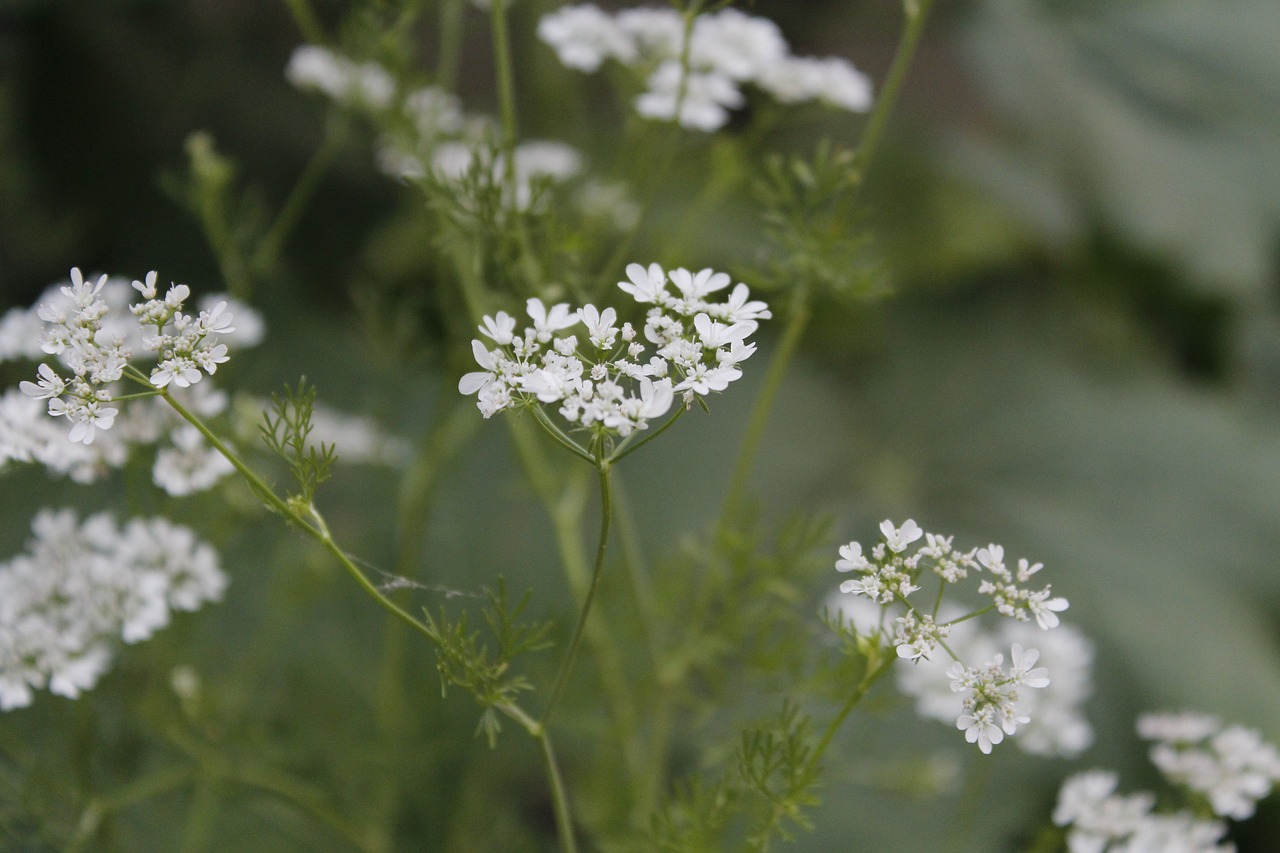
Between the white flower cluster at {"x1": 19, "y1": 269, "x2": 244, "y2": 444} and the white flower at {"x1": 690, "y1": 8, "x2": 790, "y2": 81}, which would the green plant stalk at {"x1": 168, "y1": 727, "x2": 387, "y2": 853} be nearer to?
the white flower cluster at {"x1": 19, "y1": 269, "x2": 244, "y2": 444}

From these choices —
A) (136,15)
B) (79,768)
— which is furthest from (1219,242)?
(136,15)

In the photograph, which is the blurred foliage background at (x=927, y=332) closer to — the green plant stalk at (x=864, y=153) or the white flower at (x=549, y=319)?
the green plant stalk at (x=864, y=153)

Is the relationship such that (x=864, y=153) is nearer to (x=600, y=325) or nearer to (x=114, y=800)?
(x=600, y=325)

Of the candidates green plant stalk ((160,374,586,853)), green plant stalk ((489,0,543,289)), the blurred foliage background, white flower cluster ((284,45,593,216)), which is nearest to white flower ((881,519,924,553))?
green plant stalk ((160,374,586,853))

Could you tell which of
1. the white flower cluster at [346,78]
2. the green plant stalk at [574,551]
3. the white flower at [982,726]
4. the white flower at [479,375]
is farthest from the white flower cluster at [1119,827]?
the white flower cluster at [346,78]

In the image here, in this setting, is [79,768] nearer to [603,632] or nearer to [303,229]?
[603,632]

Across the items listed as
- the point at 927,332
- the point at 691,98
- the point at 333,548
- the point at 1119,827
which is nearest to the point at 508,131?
the point at 691,98
